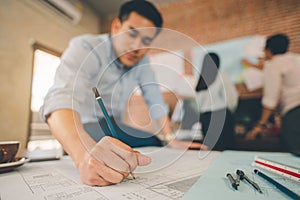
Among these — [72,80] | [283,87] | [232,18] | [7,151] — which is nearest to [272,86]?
[283,87]

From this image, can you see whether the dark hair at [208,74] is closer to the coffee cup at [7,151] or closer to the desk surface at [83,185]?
the desk surface at [83,185]

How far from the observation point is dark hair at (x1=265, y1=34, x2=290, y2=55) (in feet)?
4.69

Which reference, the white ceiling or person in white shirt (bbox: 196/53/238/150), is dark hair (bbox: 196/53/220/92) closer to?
person in white shirt (bbox: 196/53/238/150)

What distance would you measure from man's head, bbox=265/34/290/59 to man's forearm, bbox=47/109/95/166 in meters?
1.55

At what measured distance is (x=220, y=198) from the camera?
0.25 metres

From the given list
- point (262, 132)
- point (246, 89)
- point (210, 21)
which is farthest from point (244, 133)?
point (210, 21)

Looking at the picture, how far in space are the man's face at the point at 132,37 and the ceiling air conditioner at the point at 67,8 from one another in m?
1.03

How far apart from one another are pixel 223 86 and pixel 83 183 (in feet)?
4.44

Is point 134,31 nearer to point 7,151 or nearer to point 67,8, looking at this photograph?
point 7,151

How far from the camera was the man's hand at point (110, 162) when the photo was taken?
0.99 feet

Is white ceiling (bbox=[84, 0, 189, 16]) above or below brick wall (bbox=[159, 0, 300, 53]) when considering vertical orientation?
above

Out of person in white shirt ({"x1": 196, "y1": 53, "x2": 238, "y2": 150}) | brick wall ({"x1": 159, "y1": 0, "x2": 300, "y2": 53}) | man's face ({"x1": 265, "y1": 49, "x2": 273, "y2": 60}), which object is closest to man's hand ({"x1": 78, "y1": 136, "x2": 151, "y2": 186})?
person in white shirt ({"x1": 196, "y1": 53, "x2": 238, "y2": 150})

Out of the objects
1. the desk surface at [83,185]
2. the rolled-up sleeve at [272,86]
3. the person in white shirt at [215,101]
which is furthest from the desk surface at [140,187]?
the rolled-up sleeve at [272,86]

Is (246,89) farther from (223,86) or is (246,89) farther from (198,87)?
(198,87)
